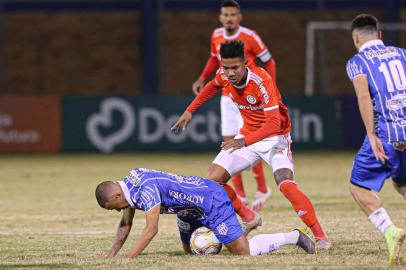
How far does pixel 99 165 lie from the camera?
64.5ft

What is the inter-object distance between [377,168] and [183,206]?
168cm

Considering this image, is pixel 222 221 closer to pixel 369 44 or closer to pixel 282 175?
pixel 282 175

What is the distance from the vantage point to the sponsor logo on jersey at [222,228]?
326 inches

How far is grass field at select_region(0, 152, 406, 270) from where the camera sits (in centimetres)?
812

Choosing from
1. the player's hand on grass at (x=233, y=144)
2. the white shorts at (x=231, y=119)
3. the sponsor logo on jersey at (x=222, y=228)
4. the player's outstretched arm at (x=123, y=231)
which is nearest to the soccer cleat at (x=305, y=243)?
the sponsor logo on jersey at (x=222, y=228)

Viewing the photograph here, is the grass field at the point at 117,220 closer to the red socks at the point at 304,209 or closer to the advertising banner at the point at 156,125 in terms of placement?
the red socks at the point at 304,209

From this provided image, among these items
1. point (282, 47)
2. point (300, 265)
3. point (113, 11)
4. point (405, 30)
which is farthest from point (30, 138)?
point (300, 265)

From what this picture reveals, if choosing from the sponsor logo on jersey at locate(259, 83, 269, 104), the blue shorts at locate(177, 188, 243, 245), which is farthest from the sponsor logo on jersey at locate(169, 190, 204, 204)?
the sponsor logo on jersey at locate(259, 83, 269, 104)

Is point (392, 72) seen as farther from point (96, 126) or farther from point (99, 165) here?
point (96, 126)

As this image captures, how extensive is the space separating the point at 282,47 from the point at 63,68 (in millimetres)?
6723

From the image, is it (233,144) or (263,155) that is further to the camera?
(263,155)

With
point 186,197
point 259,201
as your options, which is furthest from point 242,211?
point 259,201

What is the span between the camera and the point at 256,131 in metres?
8.84

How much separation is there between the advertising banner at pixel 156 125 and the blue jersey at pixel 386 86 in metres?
14.4
